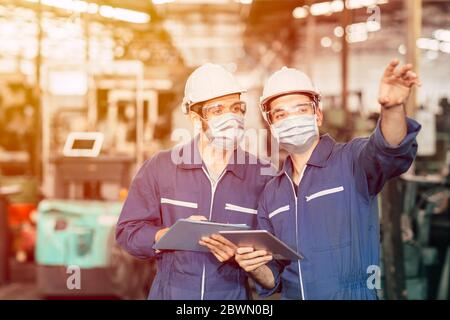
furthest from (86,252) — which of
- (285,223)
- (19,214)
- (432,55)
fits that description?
(432,55)

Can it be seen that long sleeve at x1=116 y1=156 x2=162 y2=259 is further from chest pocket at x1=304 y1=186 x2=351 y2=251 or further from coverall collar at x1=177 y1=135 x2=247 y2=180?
chest pocket at x1=304 y1=186 x2=351 y2=251

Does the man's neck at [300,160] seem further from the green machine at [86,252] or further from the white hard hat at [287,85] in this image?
the green machine at [86,252]

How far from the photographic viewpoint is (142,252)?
95.3 inches

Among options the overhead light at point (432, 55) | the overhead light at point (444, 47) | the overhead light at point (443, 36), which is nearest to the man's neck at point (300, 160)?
the overhead light at point (444, 47)

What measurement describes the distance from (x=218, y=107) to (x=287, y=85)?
0.29 metres

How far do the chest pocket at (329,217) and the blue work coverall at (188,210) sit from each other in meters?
0.25

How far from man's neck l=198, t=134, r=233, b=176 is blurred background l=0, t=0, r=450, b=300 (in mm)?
275

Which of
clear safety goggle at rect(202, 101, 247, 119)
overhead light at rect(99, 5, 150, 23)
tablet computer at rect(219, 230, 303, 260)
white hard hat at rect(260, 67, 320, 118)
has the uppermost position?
overhead light at rect(99, 5, 150, 23)

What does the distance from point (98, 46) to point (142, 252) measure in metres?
6.43

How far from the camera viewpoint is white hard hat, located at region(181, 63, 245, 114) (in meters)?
2.39

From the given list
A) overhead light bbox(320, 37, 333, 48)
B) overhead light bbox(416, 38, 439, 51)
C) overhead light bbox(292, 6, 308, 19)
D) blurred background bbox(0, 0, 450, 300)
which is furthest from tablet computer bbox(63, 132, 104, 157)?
overhead light bbox(320, 37, 333, 48)

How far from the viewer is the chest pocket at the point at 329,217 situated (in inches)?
88.7

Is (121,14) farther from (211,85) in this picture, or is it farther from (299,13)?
(299,13)

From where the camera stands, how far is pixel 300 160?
7.80 ft
